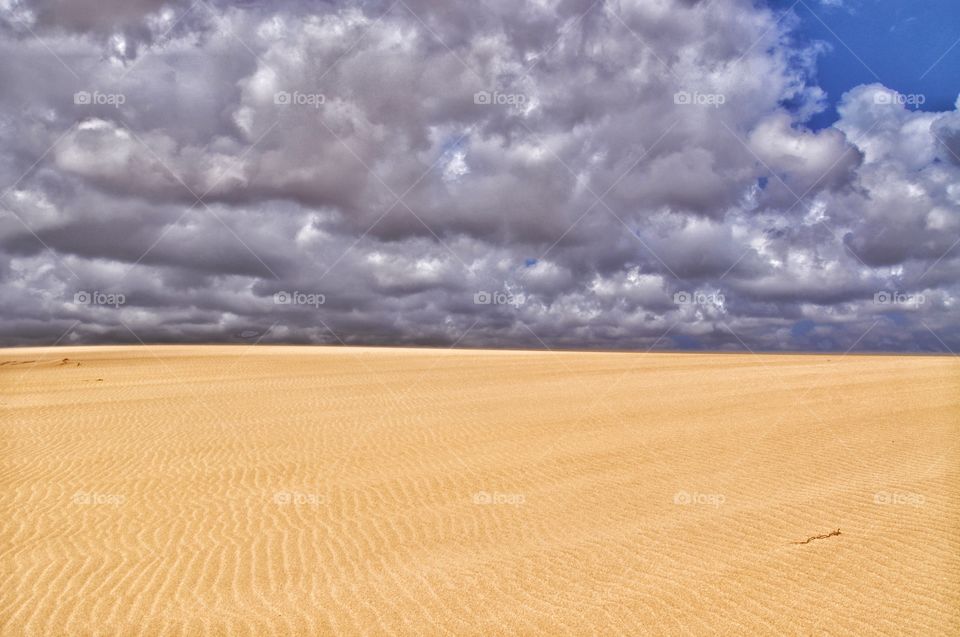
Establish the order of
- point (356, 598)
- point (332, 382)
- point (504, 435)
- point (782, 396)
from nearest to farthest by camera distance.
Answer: point (356, 598)
point (504, 435)
point (782, 396)
point (332, 382)

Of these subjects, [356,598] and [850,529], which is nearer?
[356,598]

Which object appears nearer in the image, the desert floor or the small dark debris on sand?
the desert floor

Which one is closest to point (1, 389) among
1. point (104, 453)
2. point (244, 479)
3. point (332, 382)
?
point (332, 382)

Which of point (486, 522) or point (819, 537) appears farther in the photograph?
point (486, 522)

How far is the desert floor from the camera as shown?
20.8 feet

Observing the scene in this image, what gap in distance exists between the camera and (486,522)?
30.7ft

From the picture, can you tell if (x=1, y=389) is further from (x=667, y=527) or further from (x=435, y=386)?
(x=667, y=527)

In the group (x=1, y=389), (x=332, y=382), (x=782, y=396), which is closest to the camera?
(x=782, y=396)

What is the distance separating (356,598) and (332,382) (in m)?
27.2

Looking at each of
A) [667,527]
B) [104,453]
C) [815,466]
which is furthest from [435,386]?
[667,527]

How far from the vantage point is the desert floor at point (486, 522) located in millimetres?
6340

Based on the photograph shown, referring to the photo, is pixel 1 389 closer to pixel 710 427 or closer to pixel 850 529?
pixel 710 427

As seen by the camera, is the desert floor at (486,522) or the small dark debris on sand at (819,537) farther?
the small dark debris on sand at (819,537)

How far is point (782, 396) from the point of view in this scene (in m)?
23.9
